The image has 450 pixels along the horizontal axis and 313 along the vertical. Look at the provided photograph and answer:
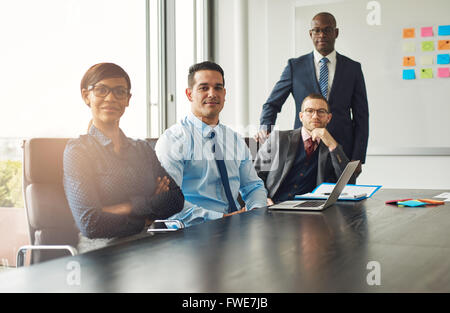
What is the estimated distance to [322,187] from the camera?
2375mm

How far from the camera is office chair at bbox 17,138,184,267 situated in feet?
5.92

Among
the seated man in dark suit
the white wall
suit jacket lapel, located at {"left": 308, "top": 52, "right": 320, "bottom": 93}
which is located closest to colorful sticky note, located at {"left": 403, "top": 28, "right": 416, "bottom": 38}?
the white wall

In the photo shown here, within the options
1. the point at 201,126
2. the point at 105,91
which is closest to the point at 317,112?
the point at 201,126

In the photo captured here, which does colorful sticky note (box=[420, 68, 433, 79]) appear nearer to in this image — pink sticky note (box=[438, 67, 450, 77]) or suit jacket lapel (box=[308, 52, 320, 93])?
pink sticky note (box=[438, 67, 450, 77])

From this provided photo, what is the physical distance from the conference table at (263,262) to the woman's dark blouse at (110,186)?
447mm

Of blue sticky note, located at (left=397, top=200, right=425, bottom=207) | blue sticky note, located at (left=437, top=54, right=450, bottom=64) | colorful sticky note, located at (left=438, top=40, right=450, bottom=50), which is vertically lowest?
blue sticky note, located at (left=397, top=200, right=425, bottom=207)

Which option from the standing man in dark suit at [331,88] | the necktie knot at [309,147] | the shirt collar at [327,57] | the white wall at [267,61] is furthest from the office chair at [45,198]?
the white wall at [267,61]

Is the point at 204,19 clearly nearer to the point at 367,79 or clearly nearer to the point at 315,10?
the point at 315,10

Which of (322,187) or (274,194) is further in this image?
(274,194)

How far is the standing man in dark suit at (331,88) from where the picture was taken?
3.65 m

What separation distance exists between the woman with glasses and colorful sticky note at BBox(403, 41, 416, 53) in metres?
2.96

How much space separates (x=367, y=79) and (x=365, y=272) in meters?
3.70
